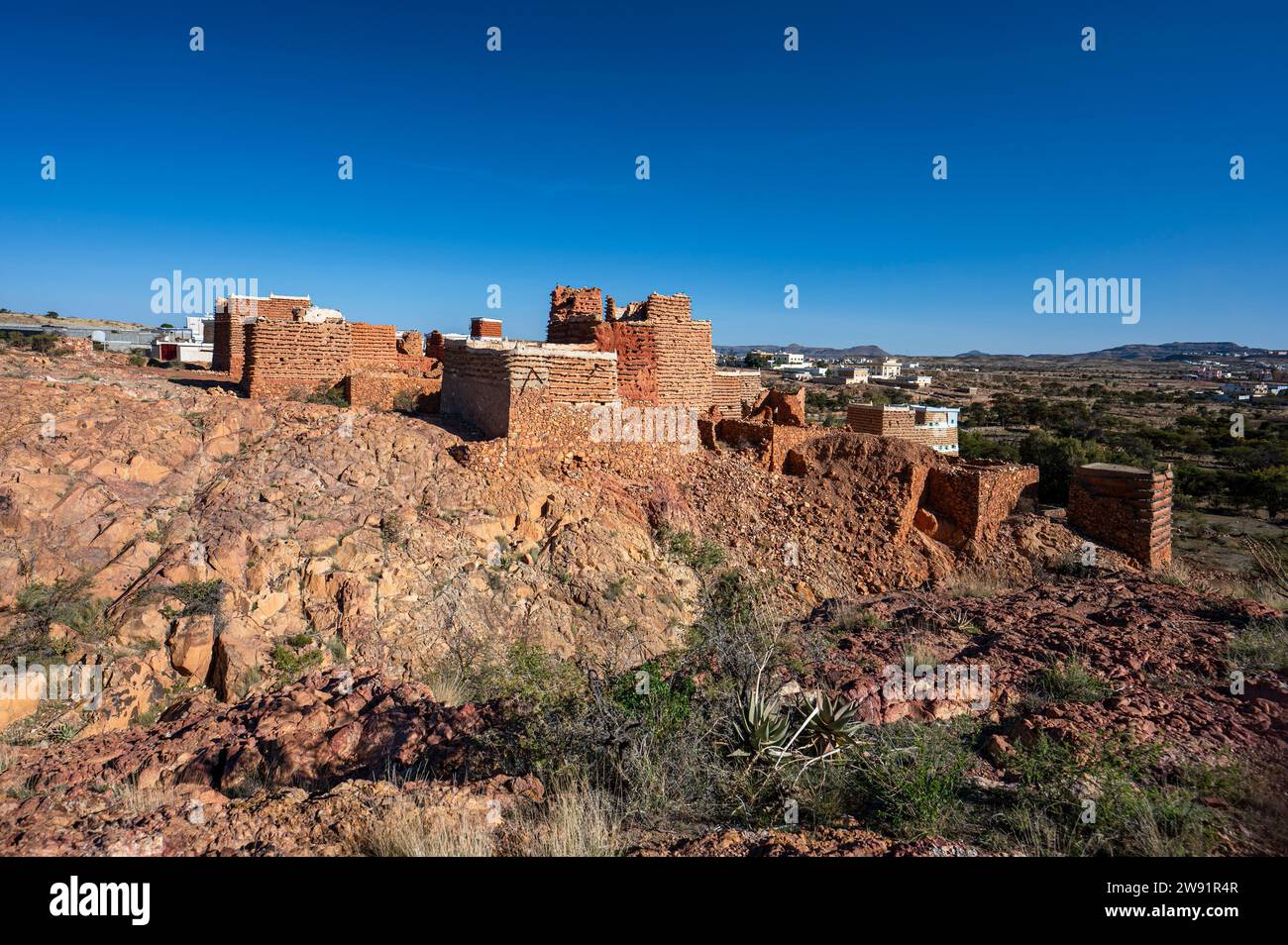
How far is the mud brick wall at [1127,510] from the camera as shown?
987 cm

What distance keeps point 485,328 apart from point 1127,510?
1314 centimetres

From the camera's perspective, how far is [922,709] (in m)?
4.41

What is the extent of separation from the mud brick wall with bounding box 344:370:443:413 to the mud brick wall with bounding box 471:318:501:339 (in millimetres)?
4566

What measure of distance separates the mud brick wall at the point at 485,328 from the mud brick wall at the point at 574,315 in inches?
179

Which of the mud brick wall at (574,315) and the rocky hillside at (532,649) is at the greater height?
the mud brick wall at (574,315)

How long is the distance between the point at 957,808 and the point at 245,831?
129 inches

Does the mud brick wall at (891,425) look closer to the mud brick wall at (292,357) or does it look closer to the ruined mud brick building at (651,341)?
the ruined mud brick building at (651,341)

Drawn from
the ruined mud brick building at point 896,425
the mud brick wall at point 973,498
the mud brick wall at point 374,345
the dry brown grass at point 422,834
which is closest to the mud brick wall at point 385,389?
the mud brick wall at point 374,345

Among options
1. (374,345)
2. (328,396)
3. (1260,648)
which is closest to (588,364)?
(328,396)

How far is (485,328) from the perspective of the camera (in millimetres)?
16172

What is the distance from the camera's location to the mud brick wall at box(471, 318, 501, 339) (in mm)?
16156

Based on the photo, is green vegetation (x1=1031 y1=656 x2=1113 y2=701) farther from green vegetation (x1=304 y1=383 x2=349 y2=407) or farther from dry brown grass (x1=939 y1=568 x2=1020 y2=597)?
green vegetation (x1=304 y1=383 x2=349 y2=407)

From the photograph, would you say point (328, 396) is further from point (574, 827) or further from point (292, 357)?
point (574, 827)
